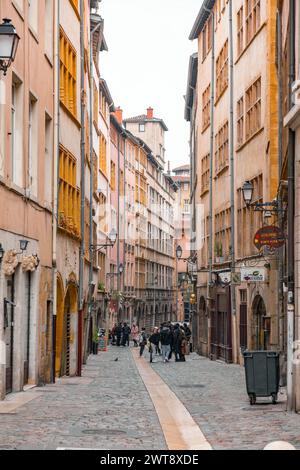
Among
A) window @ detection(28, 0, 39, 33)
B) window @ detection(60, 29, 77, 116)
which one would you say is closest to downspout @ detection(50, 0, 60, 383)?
window @ detection(60, 29, 77, 116)

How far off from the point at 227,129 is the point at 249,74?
5610 mm

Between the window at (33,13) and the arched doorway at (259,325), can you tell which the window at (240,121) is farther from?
the window at (33,13)

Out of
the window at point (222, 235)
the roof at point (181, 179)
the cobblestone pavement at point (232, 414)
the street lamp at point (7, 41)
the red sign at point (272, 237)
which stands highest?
the roof at point (181, 179)

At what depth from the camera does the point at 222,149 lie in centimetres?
4038

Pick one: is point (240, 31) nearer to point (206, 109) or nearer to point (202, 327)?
point (206, 109)

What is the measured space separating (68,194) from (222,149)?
42.0 ft

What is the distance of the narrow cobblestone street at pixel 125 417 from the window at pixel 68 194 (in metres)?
5.53

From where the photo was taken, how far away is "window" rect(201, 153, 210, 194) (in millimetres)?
46431

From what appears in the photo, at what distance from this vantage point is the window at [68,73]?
27.3m

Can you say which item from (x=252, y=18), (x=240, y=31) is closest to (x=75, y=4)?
(x=252, y=18)

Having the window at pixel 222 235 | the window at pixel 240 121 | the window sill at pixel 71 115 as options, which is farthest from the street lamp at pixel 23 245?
the window at pixel 222 235

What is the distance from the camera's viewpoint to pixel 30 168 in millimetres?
21312

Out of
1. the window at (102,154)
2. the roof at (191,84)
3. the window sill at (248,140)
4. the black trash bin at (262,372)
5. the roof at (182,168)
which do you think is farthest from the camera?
the roof at (182,168)

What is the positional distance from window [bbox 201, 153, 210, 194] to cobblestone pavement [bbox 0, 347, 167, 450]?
80.3 feet
